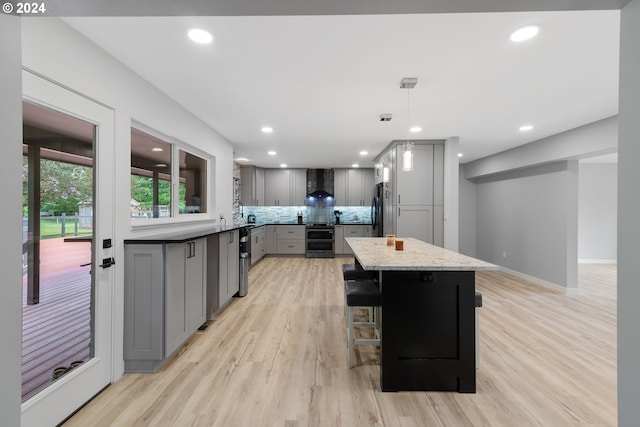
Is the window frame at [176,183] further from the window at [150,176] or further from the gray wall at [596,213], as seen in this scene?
the gray wall at [596,213]

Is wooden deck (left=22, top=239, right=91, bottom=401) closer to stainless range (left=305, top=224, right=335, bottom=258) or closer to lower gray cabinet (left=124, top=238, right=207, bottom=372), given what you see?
lower gray cabinet (left=124, top=238, right=207, bottom=372)

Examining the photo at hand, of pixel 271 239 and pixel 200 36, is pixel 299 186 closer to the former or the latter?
pixel 271 239

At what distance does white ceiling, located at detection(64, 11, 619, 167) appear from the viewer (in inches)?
72.7

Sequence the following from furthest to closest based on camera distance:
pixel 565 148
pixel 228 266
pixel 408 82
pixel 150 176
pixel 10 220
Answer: pixel 565 148, pixel 228 266, pixel 150 176, pixel 408 82, pixel 10 220

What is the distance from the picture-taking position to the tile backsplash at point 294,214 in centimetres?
830

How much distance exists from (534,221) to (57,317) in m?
6.53

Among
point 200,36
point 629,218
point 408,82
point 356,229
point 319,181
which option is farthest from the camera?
point 319,181

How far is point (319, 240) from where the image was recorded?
7.77m

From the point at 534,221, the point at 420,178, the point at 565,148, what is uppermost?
the point at 565,148

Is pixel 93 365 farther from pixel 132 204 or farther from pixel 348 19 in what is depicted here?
pixel 348 19

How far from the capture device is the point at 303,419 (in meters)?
1.83

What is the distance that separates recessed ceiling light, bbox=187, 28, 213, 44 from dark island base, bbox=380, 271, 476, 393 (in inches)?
80.0

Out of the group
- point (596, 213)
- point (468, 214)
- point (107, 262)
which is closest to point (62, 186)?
point (107, 262)

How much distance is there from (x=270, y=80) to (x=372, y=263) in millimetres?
1810
